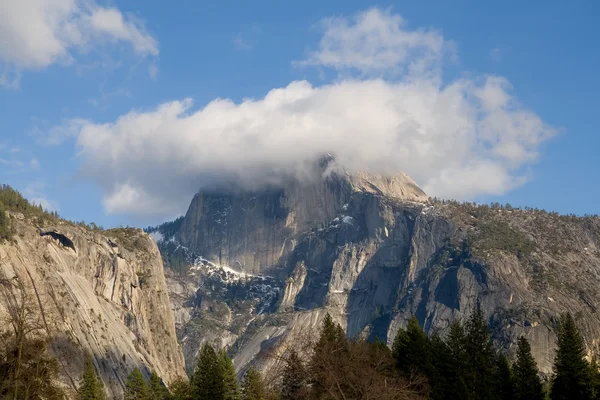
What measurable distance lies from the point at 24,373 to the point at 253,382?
190 ft

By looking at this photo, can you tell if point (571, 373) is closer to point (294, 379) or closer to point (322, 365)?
point (294, 379)

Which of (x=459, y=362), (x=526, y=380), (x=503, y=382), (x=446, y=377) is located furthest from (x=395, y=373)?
(x=526, y=380)

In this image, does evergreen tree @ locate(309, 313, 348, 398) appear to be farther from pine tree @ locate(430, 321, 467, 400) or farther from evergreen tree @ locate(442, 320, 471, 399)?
evergreen tree @ locate(442, 320, 471, 399)

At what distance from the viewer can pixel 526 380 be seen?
3930 inches

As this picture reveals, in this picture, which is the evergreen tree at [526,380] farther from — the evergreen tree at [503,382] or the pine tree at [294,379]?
the pine tree at [294,379]

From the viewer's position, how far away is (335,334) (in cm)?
8588

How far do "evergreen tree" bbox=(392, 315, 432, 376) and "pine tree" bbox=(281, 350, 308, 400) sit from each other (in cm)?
1650

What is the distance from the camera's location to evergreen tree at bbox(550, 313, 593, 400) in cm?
9262

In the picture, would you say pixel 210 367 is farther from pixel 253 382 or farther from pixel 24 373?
pixel 24 373

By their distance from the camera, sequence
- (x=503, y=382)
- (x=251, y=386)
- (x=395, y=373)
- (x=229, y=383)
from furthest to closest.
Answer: (x=251, y=386), (x=503, y=382), (x=229, y=383), (x=395, y=373)

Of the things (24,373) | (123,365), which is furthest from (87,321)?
(24,373)

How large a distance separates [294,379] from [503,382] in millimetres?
41399

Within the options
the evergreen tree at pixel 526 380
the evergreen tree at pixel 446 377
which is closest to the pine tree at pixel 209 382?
the evergreen tree at pixel 446 377

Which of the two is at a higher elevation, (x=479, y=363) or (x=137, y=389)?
(x=479, y=363)
